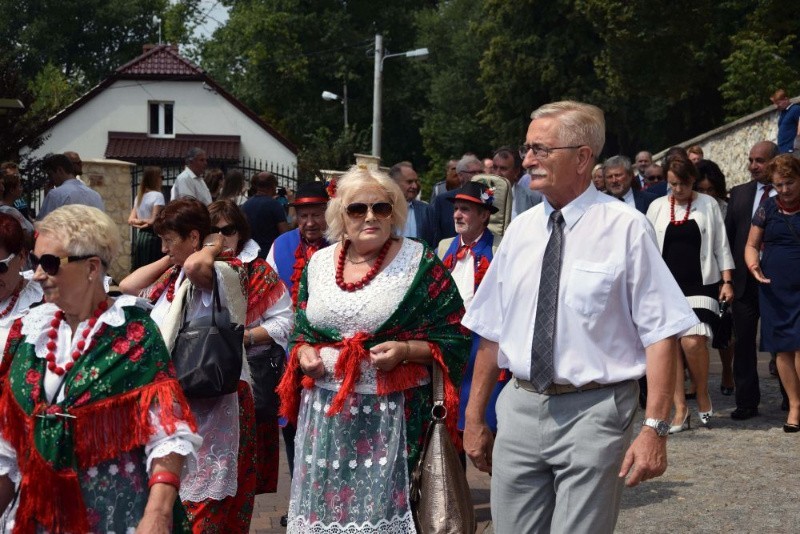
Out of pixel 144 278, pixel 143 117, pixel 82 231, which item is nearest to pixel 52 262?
pixel 82 231

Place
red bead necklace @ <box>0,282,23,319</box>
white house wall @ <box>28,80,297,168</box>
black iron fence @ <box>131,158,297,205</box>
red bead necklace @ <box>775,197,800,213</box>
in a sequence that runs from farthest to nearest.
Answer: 1. white house wall @ <box>28,80,297,168</box>
2. black iron fence @ <box>131,158,297,205</box>
3. red bead necklace @ <box>775,197,800,213</box>
4. red bead necklace @ <box>0,282,23,319</box>

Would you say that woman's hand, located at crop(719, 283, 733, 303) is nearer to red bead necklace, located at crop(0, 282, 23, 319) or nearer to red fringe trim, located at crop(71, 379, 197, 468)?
red bead necklace, located at crop(0, 282, 23, 319)

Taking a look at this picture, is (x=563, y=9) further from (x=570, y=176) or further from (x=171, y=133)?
(x=570, y=176)

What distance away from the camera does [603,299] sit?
14.4 ft

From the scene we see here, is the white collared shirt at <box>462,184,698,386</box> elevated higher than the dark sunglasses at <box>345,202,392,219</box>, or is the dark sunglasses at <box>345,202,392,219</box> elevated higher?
the dark sunglasses at <box>345,202,392,219</box>

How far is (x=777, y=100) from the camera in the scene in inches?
601

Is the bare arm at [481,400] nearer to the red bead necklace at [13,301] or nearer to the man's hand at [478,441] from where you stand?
the man's hand at [478,441]

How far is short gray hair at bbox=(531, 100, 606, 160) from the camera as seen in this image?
4562 mm

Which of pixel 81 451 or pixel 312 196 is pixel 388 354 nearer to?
pixel 81 451

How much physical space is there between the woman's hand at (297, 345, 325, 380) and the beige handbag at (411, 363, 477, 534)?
546mm

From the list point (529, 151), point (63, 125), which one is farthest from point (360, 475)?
point (63, 125)

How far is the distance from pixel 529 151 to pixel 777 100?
11.5 metres

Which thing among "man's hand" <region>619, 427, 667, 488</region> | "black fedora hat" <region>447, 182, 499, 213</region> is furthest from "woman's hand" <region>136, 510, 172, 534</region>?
"black fedora hat" <region>447, 182, 499, 213</region>

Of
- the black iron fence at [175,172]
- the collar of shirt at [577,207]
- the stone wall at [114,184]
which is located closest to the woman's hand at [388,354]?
the collar of shirt at [577,207]
